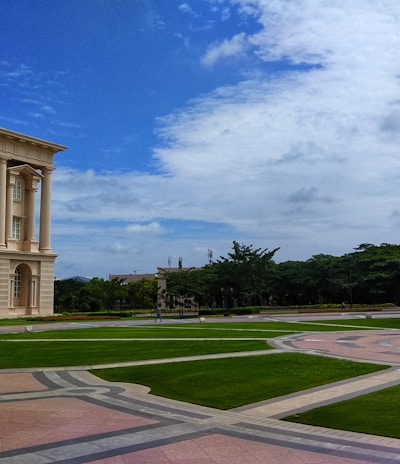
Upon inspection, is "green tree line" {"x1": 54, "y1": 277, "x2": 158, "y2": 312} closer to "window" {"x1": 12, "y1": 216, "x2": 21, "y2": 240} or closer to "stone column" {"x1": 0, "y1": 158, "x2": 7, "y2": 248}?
"window" {"x1": 12, "y1": 216, "x2": 21, "y2": 240}

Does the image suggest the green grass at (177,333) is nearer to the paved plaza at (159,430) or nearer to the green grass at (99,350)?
the green grass at (99,350)

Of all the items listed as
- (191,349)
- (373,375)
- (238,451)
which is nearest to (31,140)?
(191,349)

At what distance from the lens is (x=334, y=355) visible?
18750 millimetres

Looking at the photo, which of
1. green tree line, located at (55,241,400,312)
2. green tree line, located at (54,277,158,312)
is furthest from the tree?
green tree line, located at (54,277,158,312)

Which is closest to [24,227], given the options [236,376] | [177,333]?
[177,333]

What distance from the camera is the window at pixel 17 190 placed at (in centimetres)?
5908

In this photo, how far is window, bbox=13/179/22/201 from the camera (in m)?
59.1

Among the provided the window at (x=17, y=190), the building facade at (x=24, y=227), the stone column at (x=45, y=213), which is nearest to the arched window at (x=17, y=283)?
the building facade at (x=24, y=227)

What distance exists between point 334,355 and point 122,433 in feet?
38.4

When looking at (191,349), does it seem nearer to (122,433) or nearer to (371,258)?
(122,433)

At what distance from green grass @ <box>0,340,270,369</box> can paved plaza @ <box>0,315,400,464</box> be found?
4085 mm

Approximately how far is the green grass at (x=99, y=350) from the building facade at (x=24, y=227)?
33375mm

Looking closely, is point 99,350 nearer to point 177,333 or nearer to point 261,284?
point 177,333

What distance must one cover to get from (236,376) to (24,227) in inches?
1974
